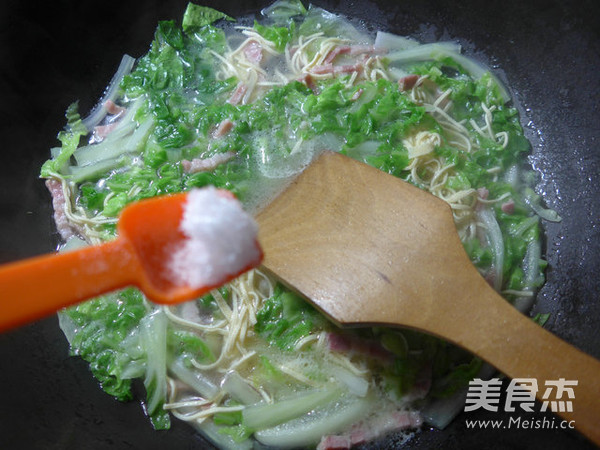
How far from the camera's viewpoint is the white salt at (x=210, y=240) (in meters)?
1.71

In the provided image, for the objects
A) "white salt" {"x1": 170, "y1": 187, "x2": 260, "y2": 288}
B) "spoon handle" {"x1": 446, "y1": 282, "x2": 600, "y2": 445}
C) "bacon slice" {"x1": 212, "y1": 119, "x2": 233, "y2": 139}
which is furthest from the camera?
"bacon slice" {"x1": 212, "y1": 119, "x2": 233, "y2": 139}

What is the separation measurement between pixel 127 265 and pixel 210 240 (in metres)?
0.30

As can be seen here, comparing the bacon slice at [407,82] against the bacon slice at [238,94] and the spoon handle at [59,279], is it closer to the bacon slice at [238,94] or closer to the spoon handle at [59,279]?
the bacon slice at [238,94]

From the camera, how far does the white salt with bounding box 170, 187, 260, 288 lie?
1707 millimetres

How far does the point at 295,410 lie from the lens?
118 inches

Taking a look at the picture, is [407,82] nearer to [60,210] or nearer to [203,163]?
[203,163]

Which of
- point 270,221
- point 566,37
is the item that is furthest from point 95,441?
point 566,37

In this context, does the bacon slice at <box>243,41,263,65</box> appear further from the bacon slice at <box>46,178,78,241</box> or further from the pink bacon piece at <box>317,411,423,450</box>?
the pink bacon piece at <box>317,411,423,450</box>

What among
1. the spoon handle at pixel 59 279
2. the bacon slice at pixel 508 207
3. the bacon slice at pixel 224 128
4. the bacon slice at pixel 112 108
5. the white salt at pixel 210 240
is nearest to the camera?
the spoon handle at pixel 59 279

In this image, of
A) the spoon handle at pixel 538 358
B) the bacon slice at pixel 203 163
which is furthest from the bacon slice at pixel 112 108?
the spoon handle at pixel 538 358

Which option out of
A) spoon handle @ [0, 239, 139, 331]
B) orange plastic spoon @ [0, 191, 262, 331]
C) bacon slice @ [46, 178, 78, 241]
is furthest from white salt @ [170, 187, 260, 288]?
bacon slice @ [46, 178, 78, 241]

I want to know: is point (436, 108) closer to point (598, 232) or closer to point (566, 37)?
point (566, 37)

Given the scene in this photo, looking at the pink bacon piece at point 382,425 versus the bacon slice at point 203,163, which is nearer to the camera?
the pink bacon piece at point 382,425

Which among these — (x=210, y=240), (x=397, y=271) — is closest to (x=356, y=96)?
(x=397, y=271)
